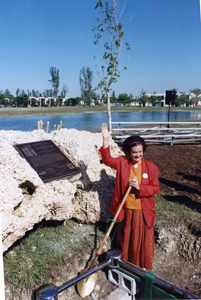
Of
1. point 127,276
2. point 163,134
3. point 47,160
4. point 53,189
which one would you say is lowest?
point 127,276

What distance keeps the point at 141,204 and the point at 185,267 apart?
120 centimetres

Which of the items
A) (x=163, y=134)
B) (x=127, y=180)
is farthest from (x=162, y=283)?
(x=163, y=134)

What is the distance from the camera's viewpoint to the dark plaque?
3.31 meters

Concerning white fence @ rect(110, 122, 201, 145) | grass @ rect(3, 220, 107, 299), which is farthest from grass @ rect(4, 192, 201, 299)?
white fence @ rect(110, 122, 201, 145)

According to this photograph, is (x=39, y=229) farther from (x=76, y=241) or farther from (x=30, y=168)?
(x=30, y=168)

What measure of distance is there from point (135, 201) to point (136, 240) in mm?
479

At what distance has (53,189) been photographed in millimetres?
3273

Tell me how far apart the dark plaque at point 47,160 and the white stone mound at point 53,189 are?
0.10 metres

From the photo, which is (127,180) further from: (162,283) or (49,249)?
(49,249)

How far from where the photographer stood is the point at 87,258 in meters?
3.07

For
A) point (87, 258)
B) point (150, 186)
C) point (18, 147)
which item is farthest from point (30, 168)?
point (150, 186)

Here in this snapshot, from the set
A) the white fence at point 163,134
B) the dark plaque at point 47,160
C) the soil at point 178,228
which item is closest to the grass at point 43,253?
the soil at point 178,228

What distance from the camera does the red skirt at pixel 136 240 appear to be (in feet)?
9.07

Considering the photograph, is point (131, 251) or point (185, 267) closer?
point (131, 251)
